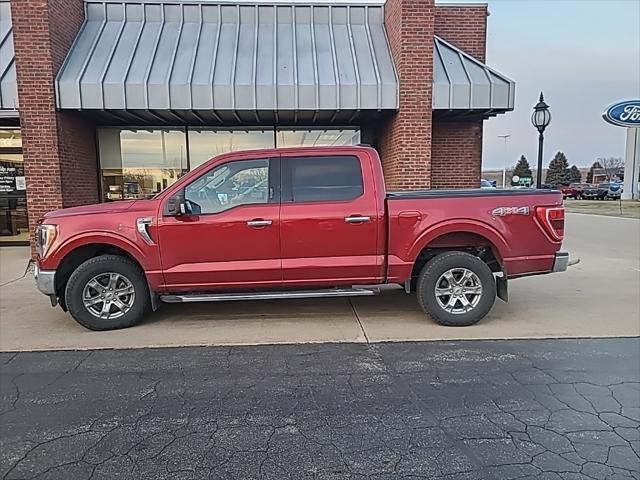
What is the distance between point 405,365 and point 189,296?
264 cm

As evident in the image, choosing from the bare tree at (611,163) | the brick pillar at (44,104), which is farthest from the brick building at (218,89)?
the bare tree at (611,163)

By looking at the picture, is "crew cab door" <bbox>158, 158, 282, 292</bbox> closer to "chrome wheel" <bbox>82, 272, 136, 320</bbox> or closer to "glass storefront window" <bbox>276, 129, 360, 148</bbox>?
"chrome wheel" <bbox>82, 272, 136, 320</bbox>

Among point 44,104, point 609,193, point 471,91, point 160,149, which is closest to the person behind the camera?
point 44,104

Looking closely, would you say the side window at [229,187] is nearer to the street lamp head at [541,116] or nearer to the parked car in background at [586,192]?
the street lamp head at [541,116]

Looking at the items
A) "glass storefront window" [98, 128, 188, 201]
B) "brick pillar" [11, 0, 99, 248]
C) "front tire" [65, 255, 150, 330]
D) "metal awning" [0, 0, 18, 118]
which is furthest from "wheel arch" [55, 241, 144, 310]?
"glass storefront window" [98, 128, 188, 201]

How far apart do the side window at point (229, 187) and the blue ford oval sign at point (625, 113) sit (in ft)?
114

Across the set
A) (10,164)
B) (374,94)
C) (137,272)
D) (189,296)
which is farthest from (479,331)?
(10,164)

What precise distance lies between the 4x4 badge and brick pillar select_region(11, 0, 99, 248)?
26.8 feet

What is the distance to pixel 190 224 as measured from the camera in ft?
18.5

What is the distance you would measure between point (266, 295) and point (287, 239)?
710mm

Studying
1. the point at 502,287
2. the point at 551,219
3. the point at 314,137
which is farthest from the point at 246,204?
the point at 314,137

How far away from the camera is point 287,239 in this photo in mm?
5738

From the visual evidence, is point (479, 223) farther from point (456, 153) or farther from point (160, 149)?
point (160, 149)

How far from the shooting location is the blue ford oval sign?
32.8 m
